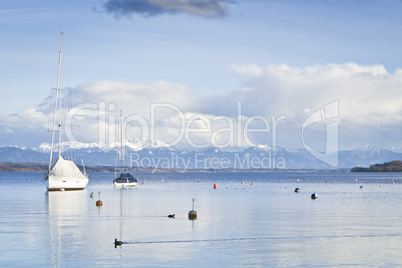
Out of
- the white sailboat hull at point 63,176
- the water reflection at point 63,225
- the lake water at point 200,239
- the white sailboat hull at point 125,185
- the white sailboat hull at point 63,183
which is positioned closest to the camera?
the lake water at point 200,239

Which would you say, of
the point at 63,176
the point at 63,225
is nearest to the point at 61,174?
the point at 63,176

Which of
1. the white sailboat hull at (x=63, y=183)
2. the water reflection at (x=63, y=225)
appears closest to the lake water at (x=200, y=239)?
the water reflection at (x=63, y=225)

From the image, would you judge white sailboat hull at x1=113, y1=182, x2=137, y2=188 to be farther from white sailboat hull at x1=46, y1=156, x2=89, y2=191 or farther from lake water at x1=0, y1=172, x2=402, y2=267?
lake water at x1=0, y1=172, x2=402, y2=267

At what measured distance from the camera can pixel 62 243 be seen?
4838 cm

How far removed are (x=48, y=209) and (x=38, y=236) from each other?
3294 centimetres

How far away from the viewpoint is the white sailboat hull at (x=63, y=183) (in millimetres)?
125944

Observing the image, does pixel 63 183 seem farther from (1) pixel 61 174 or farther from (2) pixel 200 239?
(2) pixel 200 239

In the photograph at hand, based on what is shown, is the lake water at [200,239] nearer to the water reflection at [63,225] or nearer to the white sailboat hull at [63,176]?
the water reflection at [63,225]

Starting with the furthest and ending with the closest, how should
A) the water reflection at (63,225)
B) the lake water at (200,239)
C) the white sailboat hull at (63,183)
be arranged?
the white sailboat hull at (63,183) < the water reflection at (63,225) < the lake water at (200,239)

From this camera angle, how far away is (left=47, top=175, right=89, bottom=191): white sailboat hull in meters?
126

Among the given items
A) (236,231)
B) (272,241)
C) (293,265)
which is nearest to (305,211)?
(236,231)

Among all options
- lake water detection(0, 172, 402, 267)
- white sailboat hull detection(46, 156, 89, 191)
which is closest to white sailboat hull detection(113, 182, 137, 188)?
white sailboat hull detection(46, 156, 89, 191)

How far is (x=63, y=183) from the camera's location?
12812cm

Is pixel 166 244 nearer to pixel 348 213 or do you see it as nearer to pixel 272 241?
pixel 272 241
